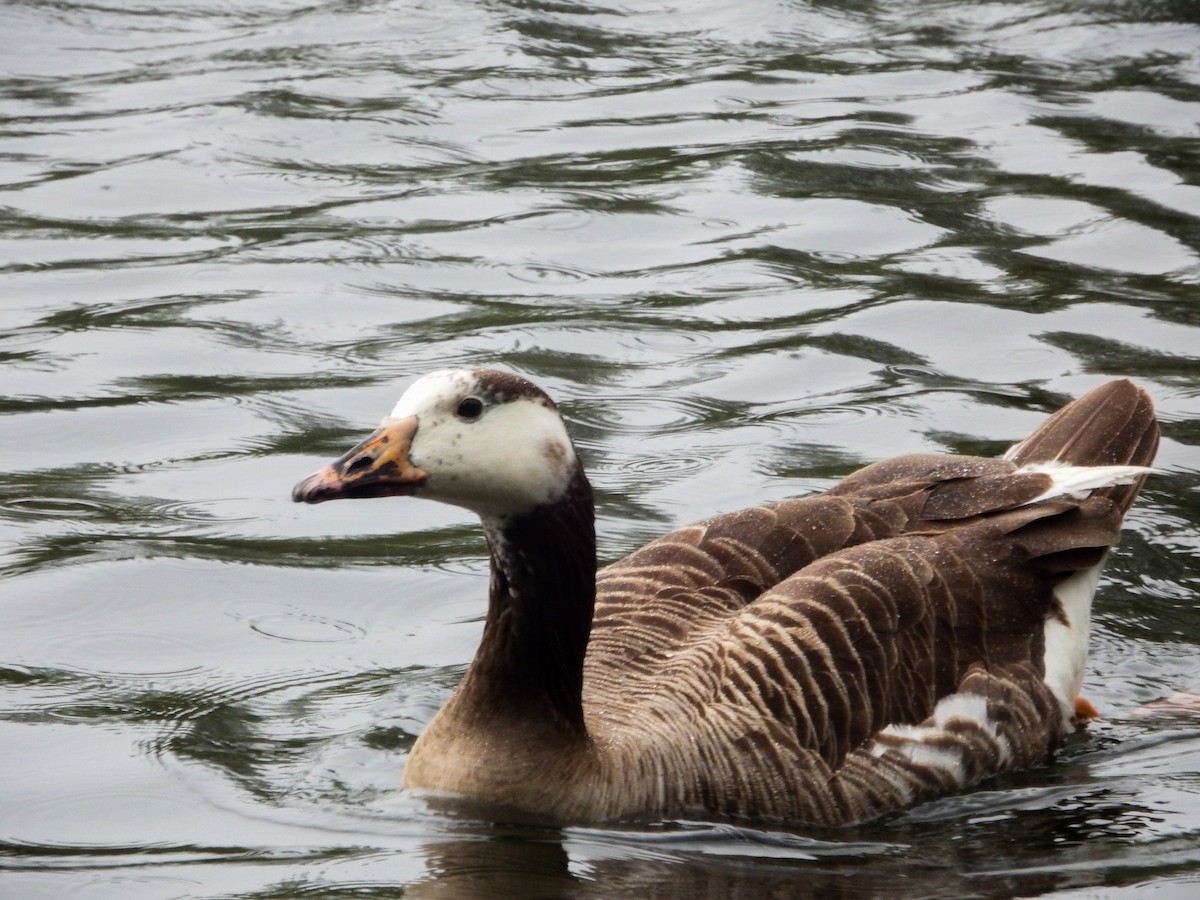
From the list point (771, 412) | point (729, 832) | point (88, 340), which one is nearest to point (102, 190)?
point (88, 340)

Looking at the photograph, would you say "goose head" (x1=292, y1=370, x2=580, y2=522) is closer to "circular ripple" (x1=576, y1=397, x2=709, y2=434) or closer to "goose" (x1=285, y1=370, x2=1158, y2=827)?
"goose" (x1=285, y1=370, x2=1158, y2=827)

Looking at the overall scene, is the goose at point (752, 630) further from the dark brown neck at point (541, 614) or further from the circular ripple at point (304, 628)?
the circular ripple at point (304, 628)

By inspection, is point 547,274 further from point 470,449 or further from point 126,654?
point 470,449

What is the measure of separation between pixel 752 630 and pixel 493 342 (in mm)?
4902

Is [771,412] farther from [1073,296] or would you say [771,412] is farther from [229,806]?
[229,806]

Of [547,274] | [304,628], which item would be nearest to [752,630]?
[304,628]

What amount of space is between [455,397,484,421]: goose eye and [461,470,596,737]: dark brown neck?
395 millimetres

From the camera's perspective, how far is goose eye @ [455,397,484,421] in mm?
6023

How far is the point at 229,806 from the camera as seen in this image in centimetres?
623

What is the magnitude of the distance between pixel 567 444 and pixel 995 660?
2146 mm

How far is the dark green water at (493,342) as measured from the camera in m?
6.20

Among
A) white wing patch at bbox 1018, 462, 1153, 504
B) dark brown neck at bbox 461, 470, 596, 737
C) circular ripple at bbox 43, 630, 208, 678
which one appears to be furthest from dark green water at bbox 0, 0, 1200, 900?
white wing patch at bbox 1018, 462, 1153, 504

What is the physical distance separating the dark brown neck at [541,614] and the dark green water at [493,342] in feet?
1.43

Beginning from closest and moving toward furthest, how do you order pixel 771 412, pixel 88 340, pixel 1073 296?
1. pixel 771 412
2. pixel 88 340
3. pixel 1073 296
